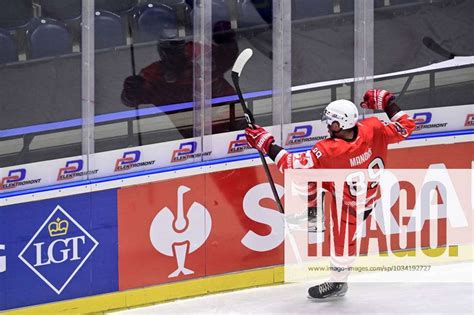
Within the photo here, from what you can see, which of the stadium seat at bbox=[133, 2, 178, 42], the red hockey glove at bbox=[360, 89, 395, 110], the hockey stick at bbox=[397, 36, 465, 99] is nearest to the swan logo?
the stadium seat at bbox=[133, 2, 178, 42]

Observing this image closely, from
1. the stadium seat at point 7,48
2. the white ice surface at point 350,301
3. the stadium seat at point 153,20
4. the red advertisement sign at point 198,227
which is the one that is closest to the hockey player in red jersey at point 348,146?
the white ice surface at point 350,301

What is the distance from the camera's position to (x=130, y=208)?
7.41 metres

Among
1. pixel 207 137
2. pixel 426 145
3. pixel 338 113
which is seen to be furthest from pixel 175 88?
pixel 426 145

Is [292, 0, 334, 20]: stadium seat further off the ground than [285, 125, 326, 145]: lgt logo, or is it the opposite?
[292, 0, 334, 20]: stadium seat

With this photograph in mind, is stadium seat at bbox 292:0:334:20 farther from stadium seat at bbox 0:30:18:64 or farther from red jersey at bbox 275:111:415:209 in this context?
stadium seat at bbox 0:30:18:64

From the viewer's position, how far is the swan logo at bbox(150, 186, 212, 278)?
24.7 ft

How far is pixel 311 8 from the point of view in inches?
308

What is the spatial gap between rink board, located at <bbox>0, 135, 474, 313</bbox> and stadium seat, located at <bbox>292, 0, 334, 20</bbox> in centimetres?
95

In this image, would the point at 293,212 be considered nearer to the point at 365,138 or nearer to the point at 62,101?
the point at 365,138

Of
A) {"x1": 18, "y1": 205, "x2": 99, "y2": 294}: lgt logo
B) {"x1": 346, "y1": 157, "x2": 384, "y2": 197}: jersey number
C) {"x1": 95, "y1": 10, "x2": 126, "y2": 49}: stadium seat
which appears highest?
{"x1": 95, "y1": 10, "x2": 126, "y2": 49}: stadium seat

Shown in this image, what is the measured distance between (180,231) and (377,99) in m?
1.42

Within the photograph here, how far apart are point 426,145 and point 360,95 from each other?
1.81 ft

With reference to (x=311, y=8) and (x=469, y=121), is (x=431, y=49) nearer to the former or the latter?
(x=469, y=121)

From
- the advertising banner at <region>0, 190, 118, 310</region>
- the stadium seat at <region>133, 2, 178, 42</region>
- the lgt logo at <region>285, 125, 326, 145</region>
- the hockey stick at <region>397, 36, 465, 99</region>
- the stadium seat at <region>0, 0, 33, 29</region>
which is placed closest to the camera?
the stadium seat at <region>0, 0, 33, 29</region>
